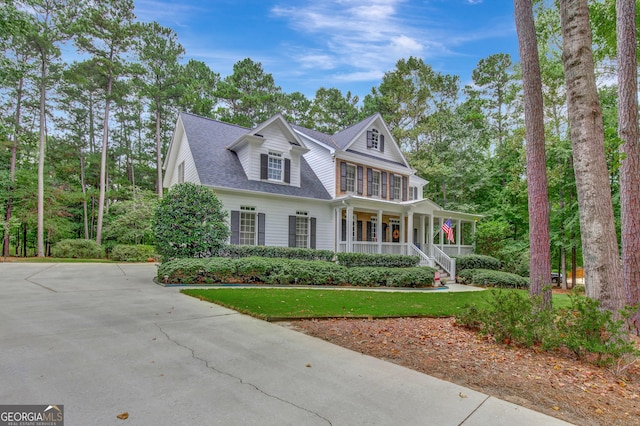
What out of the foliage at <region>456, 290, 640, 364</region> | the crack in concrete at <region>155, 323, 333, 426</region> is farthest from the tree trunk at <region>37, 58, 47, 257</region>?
the foliage at <region>456, 290, 640, 364</region>

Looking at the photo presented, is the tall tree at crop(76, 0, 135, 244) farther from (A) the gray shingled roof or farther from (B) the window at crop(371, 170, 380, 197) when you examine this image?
(B) the window at crop(371, 170, 380, 197)

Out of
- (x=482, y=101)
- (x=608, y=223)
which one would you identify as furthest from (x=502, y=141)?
(x=608, y=223)

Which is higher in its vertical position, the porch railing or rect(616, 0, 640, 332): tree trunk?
rect(616, 0, 640, 332): tree trunk

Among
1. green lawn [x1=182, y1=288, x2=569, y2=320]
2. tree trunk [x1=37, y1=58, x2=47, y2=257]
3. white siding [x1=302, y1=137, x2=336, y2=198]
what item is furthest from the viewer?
tree trunk [x1=37, y1=58, x2=47, y2=257]

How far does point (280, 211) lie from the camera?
14.6 metres

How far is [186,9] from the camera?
10508mm

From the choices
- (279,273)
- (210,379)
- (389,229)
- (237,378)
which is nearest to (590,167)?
(237,378)

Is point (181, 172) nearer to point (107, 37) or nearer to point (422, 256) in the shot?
point (422, 256)

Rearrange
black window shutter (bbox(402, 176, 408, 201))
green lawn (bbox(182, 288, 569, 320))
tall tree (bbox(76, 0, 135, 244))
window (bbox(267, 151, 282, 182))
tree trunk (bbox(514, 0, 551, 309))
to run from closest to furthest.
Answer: tree trunk (bbox(514, 0, 551, 309)) < green lawn (bbox(182, 288, 569, 320)) < window (bbox(267, 151, 282, 182)) < black window shutter (bbox(402, 176, 408, 201)) < tall tree (bbox(76, 0, 135, 244))

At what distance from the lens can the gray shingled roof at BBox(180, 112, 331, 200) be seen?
13.4 m

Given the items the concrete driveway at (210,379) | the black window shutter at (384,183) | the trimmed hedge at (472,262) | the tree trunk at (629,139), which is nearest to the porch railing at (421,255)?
the trimmed hedge at (472,262)

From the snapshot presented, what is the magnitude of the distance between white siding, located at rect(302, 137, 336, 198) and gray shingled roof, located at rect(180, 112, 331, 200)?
1.21 feet

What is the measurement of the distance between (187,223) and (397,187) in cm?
1340

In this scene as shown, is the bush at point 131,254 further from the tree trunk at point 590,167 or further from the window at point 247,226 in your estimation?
the tree trunk at point 590,167
